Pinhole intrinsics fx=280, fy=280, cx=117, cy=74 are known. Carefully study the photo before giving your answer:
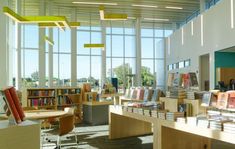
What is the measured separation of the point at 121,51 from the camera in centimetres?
2064

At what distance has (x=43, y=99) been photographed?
10.4m

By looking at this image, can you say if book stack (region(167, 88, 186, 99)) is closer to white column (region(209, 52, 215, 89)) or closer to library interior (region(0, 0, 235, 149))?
library interior (region(0, 0, 235, 149))

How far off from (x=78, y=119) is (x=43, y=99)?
1549 millimetres

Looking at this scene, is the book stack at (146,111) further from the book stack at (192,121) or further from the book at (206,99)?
the book stack at (192,121)

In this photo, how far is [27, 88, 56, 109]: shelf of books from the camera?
33.4 feet

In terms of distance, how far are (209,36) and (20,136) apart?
1195cm

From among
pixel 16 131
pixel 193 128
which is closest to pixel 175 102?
pixel 193 128

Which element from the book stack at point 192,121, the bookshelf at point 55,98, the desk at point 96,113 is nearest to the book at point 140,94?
the book stack at point 192,121

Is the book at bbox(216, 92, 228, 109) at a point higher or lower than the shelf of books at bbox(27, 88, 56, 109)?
higher

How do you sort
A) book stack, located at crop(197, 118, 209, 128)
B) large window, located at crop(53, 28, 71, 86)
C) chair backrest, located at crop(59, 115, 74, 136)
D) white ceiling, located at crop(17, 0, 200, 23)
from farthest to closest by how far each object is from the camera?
1. large window, located at crop(53, 28, 71, 86)
2. white ceiling, located at crop(17, 0, 200, 23)
3. chair backrest, located at crop(59, 115, 74, 136)
4. book stack, located at crop(197, 118, 209, 128)

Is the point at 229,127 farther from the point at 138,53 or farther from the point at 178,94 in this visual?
the point at 138,53

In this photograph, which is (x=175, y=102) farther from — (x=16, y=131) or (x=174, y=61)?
(x=174, y=61)

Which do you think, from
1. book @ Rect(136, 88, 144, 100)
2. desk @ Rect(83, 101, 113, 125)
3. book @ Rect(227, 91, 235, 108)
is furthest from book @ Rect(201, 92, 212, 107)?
desk @ Rect(83, 101, 113, 125)

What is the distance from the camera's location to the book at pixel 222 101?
404 centimetres
